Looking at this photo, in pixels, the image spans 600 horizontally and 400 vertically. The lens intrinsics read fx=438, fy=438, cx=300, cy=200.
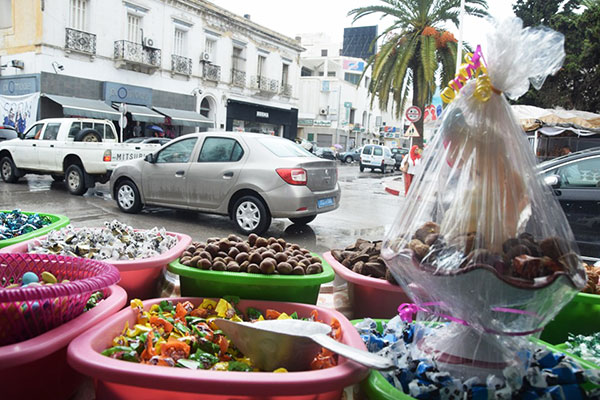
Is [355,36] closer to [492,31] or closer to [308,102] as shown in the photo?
[308,102]

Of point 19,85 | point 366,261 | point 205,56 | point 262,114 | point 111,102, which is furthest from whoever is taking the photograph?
point 262,114

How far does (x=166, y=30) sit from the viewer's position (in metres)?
23.3

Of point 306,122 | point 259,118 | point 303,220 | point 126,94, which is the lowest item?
point 303,220

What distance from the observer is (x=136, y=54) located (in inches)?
848

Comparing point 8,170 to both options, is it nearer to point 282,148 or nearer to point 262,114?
point 282,148

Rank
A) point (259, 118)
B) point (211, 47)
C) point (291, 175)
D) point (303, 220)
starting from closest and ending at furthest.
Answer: point (291, 175) → point (303, 220) → point (211, 47) → point (259, 118)

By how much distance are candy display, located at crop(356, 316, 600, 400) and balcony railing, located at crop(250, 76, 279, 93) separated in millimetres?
29310

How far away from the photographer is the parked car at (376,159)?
27.9 meters

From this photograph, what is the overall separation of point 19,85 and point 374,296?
21822 mm

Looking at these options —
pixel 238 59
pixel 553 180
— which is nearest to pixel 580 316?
pixel 553 180

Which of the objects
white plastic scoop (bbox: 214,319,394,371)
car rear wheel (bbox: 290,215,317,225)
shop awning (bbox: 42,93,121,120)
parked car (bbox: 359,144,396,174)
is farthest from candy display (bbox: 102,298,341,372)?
parked car (bbox: 359,144,396,174)

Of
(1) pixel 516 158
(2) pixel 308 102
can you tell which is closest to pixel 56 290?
(1) pixel 516 158

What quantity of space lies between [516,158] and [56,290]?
1509 millimetres

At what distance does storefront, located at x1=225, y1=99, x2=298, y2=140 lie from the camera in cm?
2856
